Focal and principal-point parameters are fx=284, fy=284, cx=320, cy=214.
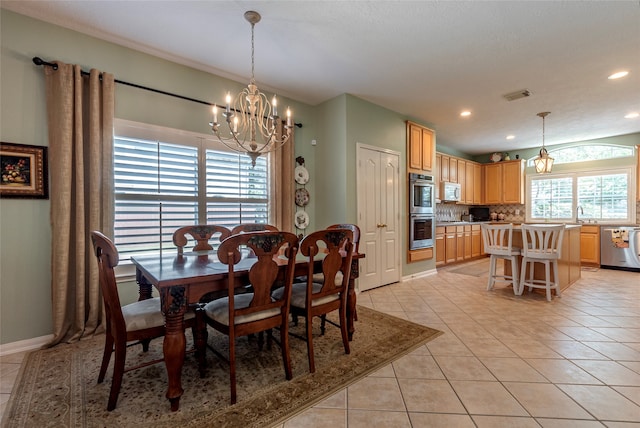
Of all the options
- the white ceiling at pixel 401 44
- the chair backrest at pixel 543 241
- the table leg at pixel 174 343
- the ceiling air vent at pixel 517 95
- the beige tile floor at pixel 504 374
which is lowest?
the beige tile floor at pixel 504 374

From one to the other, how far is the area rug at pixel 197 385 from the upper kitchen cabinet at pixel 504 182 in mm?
6109

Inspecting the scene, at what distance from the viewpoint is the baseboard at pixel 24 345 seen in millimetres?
2289

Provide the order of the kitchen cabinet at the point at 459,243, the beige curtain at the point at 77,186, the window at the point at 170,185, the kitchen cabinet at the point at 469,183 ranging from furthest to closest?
the kitchen cabinet at the point at 469,183 → the kitchen cabinet at the point at 459,243 → the window at the point at 170,185 → the beige curtain at the point at 77,186

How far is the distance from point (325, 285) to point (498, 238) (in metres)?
3.19

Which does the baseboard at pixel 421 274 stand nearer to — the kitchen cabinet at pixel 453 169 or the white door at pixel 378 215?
the white door at pixel 378 215

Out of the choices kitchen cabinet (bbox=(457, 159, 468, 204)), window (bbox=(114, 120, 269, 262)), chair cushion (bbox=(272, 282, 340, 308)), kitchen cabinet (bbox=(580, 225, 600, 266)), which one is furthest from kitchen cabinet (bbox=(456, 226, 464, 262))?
chair cushion (bbox=(272, 282, 340, 308))

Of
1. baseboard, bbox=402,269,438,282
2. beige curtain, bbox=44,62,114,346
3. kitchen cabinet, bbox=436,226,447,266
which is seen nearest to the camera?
beige curtain, bbox=44,62,114,346

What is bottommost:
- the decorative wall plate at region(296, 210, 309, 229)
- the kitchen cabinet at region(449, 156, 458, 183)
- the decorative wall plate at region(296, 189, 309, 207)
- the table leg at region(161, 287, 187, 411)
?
the table leg at region(161, 287, 187, 411)

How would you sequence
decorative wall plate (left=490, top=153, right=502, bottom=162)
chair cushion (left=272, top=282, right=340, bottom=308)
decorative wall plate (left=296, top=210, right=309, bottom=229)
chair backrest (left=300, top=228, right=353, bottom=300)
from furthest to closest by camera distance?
decorative wall plate (left=490, top=153, right=502, bottom=162) < decorative wall plate (left=296, top=210, right=309, bottom=229) < chair cushion (left=272, top=282, right=340, bottom=308) < chair backrest (left=300, top=228, right=353, bottom=300)

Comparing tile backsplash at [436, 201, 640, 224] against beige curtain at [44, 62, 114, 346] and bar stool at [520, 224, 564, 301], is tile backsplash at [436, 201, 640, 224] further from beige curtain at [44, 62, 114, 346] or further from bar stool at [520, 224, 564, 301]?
beige curtain at [44, 62, 114, 346]

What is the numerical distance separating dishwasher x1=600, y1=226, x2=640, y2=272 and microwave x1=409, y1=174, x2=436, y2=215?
3.57 m

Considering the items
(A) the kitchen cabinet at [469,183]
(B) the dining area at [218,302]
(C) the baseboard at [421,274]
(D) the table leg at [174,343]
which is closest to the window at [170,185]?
(B) the dining area at [218,302]

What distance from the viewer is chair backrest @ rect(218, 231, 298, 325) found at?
1.59 meters

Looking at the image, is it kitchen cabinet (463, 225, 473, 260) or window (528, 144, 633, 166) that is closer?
window (528, 144, 633, 166)
